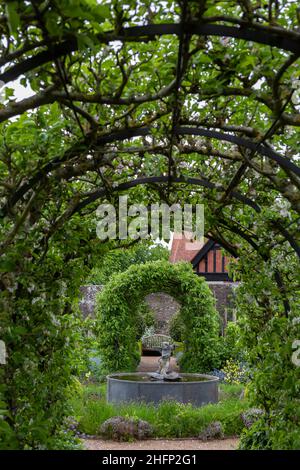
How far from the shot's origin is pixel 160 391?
29.5 feet

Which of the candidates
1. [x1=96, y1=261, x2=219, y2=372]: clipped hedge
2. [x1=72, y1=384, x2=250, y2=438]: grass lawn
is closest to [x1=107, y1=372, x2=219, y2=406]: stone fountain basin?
[x1=72, y1=384, x2=250, y2=438]: grass lawn

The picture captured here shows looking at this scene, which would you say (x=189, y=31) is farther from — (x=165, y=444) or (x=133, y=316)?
(x=133, y=316)

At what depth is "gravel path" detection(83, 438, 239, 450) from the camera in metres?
6.94

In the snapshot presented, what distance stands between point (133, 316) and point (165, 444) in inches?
204

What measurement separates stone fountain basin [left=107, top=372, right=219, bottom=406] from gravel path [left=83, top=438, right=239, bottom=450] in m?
1.57

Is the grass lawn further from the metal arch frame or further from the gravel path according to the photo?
the metal arch frame

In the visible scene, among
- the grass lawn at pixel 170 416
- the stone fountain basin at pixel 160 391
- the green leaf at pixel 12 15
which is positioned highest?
the green leaf at pixel 12 15

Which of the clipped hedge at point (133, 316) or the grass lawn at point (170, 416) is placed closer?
the grass lawn at point (170, 416)

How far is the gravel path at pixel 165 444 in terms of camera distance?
6941 mm

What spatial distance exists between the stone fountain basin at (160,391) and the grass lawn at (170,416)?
1.10ft

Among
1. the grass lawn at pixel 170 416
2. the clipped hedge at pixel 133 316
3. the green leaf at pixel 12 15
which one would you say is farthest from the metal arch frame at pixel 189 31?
the clipped hedge at pixel 133 316

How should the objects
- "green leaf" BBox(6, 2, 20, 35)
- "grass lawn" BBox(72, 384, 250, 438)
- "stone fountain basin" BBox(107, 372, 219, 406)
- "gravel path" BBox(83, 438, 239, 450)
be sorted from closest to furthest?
"green leaf" BBox(6, 2, 20, 35) < "gravel path" BBox(83, 438, 239, 450) < "grass lawn" BBox(72, 384, 250, 438) < "stone fountain basin" BBox(107, 372, 219, 406)

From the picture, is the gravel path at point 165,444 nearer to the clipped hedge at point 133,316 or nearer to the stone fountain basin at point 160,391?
the stone fountain basin at point 160,391

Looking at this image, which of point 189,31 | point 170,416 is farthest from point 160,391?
point 189,31
